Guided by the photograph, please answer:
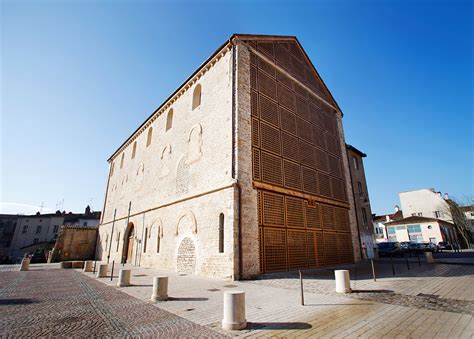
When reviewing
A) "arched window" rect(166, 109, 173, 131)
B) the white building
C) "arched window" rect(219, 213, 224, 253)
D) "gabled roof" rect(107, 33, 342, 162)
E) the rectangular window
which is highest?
"gabled roof" rect(107, 33, 342, 162)

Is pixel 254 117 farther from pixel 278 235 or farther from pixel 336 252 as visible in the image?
pixel 336 252

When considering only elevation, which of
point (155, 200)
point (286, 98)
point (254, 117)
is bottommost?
point (155, 200)

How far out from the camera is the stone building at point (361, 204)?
19994 mm

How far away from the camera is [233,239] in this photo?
33.2ft

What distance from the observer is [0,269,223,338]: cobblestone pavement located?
412 cm

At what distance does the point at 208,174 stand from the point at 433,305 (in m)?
10.2

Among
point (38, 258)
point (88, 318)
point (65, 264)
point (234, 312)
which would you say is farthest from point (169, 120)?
point (38, 258)

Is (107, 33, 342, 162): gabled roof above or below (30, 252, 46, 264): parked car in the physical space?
above

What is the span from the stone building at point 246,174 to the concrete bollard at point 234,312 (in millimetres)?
5728

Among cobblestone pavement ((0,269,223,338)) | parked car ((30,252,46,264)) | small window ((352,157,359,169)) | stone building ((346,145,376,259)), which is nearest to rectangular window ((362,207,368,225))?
stone building ((346,145,376,259))

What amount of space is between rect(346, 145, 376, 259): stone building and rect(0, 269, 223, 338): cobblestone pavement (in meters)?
17.9

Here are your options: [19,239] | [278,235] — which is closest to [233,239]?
[278,235]

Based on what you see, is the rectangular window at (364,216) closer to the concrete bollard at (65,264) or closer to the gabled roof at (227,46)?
the gabled roof at (227,46)

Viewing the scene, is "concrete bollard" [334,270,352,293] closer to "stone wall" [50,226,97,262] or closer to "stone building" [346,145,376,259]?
"stone building" [346,145,376,259]
